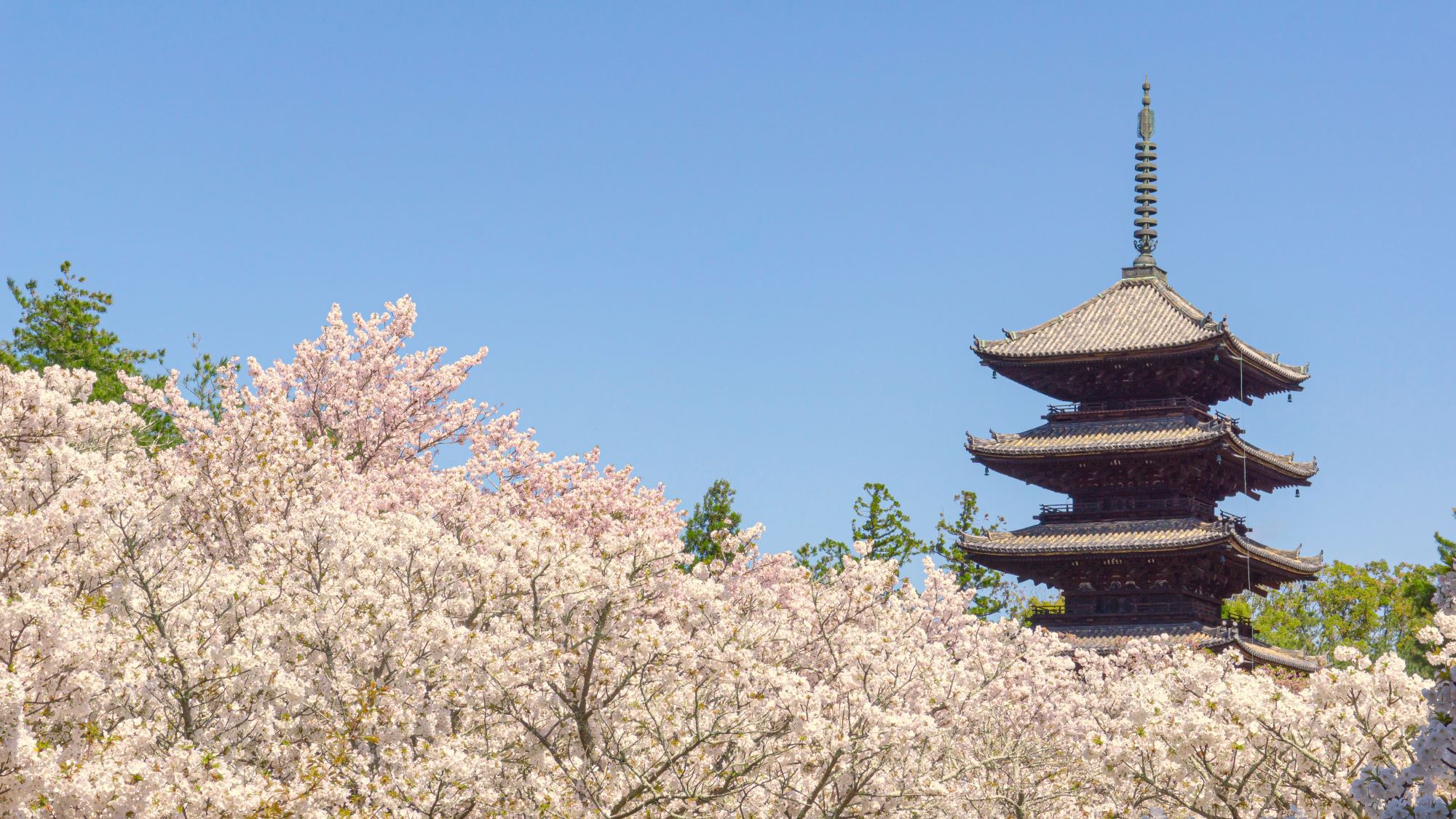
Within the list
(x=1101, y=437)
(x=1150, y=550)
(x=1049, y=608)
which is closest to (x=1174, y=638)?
(x=1150, y=550)

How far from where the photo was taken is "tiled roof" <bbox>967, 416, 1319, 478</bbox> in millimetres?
37219

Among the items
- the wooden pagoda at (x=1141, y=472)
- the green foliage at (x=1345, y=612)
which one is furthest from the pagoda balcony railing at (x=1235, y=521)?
the green foliage at (x=1345, y=612)

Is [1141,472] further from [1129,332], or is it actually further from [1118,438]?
[1129,332]

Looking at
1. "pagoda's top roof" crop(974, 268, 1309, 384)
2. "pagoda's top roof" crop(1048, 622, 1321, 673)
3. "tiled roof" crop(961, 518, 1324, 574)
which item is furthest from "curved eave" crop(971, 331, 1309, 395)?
"pagoda's top roof" crop(1048, 622, 1321, 673)

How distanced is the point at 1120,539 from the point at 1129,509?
59.3 inches

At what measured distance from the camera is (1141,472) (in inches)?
1522

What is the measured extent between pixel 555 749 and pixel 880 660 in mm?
3235

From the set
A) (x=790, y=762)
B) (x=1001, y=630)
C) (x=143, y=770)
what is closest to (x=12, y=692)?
(x=143, y=770)

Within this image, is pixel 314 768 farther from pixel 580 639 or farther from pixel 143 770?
pixel 580 639

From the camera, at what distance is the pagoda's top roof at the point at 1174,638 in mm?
36000

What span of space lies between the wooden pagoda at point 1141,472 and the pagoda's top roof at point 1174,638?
0.17 ft

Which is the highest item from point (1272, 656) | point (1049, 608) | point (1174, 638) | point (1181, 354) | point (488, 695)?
point (1181, 354)

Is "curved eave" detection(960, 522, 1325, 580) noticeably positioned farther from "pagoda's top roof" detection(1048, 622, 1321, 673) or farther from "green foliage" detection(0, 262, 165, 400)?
"green foliage" detection(0, 262, 165, 400)

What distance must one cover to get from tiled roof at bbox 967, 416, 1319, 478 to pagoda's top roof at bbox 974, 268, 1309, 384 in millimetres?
1666
